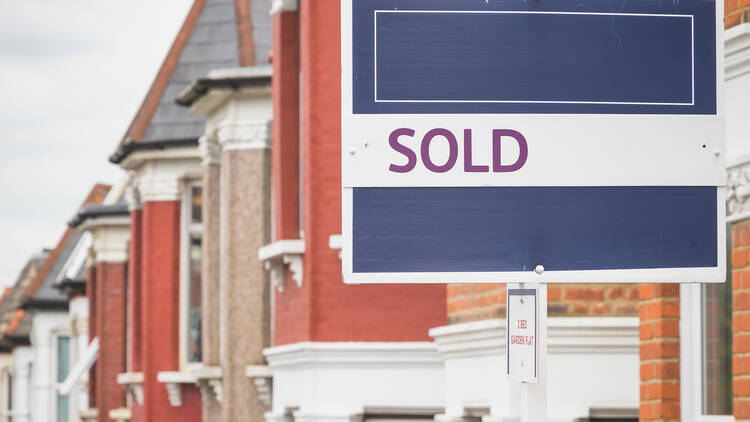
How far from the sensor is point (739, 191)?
22.0 feet

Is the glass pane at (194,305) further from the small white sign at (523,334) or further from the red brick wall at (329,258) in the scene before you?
the small white sign at (523,334)

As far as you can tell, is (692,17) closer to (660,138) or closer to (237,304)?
(660,138)

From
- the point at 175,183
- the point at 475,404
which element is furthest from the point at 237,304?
the point at 475,404

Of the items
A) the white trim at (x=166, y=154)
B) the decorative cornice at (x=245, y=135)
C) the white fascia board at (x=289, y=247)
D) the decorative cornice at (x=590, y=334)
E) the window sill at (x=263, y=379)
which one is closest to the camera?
the decorative cornice at (x=590, y=334)

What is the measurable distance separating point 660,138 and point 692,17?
384 millimetres

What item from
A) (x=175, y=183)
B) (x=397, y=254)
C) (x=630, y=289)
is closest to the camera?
(x=397, y=254)

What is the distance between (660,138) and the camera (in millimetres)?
4461

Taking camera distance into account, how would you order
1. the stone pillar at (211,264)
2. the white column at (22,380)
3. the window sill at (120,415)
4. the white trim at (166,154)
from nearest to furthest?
the stone pillar at (211,264) < the white trim at (166,154) < the window sill at (120,415) < the white column at (22,380)

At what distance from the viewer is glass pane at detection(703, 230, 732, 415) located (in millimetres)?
7344

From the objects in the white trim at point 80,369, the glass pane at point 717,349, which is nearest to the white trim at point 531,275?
the glass pane at point 717,349

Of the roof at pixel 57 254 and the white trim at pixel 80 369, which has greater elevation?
the roof at pixel 57 254

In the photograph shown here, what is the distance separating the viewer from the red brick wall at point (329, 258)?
12.9m

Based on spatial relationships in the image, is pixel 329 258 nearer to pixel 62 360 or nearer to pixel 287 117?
pixel 287 117

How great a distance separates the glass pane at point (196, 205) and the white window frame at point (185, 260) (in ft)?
0.11
